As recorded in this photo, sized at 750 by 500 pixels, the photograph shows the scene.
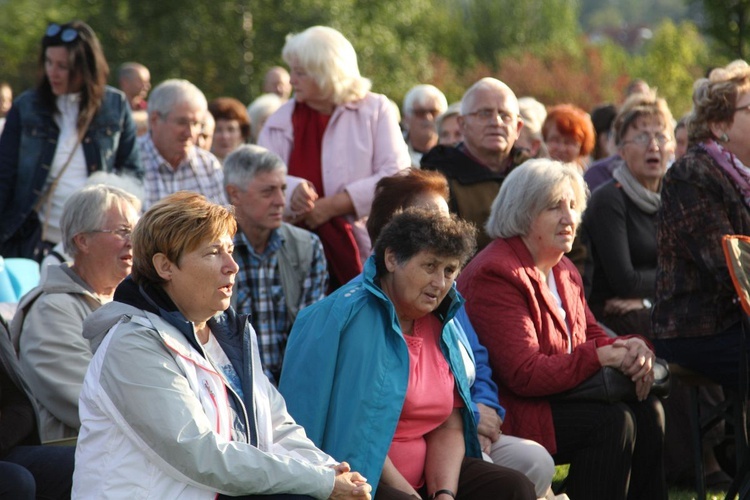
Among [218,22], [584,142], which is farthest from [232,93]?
[584,142]

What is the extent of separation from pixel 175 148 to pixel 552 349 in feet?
9.41

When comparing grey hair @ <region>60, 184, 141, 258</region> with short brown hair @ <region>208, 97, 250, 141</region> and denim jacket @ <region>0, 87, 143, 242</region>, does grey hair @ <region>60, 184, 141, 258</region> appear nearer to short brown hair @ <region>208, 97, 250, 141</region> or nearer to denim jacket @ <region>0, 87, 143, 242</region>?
denim jacket @ <region>0, 87, 143, 242</region>

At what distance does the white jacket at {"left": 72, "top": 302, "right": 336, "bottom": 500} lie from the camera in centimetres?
337

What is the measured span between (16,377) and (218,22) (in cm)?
2311

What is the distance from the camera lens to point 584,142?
27.7ft

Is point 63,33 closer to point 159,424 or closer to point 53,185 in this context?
point 53,185

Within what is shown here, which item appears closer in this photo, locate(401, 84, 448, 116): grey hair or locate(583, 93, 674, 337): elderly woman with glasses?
locate(583, 93, 674, 337): elderly woman with glasses

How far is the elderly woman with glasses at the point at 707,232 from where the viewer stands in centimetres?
544

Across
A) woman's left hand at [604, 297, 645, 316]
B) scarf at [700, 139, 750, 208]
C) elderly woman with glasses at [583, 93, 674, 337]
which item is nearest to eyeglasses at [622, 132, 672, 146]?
elderly woman with glasses at [583, 93, 674, 337]

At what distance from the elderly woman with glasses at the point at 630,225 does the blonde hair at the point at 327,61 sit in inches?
63.0

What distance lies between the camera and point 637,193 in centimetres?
678

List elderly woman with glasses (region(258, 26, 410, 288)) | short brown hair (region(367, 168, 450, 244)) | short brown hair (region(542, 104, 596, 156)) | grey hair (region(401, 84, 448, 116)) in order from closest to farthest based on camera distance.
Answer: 1. short brown hair (region(367, 168, 450, 244))
2. elderly woman with glasses (region(258, 26, 410, 288))
3. short brown hair (region(542, 104, 596, 156))
4. grey hair (region(401, 84, 448, 116))

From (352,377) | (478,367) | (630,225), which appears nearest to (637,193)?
(630,225)

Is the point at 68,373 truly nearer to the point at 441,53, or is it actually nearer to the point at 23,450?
the point at 23,450
